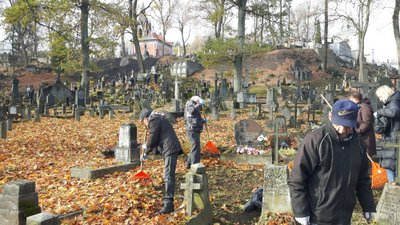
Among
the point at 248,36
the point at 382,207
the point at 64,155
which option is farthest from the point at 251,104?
the point at 382,207

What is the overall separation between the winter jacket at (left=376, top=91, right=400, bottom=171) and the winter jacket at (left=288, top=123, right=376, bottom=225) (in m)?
2.98

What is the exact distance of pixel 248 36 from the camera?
29.0 meters

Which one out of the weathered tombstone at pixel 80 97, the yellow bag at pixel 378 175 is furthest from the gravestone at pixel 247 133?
the weathered tombstone at pixel 80 97

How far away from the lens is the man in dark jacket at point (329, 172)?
3.44 metres

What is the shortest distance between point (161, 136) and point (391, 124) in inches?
144

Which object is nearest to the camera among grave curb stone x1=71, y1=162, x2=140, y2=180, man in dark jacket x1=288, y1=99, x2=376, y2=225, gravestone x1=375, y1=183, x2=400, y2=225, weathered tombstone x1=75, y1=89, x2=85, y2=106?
man in dark jacket x1=288, y1=99, x2=376, y2=225

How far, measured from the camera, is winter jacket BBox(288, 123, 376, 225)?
3.45 m

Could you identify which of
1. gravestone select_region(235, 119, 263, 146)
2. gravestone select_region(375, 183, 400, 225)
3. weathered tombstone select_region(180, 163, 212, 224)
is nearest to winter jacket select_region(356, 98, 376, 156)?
gravestone select_region(375, 183, 400, 225)

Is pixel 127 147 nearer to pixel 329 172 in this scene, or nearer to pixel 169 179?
pixel 169 179

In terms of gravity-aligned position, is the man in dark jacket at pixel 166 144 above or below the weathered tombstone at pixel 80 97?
below

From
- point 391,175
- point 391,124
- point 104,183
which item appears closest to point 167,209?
point 104,183

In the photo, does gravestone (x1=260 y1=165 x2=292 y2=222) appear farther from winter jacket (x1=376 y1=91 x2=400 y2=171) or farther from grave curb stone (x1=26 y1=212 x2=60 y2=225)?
grave curb stone (x1=26 y1=212 x2=60 y2=225)

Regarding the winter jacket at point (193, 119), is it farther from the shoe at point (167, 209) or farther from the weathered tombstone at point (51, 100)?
the weathered tombstone at point (51, 100)

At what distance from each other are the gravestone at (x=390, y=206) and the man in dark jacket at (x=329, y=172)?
240 centimetres
